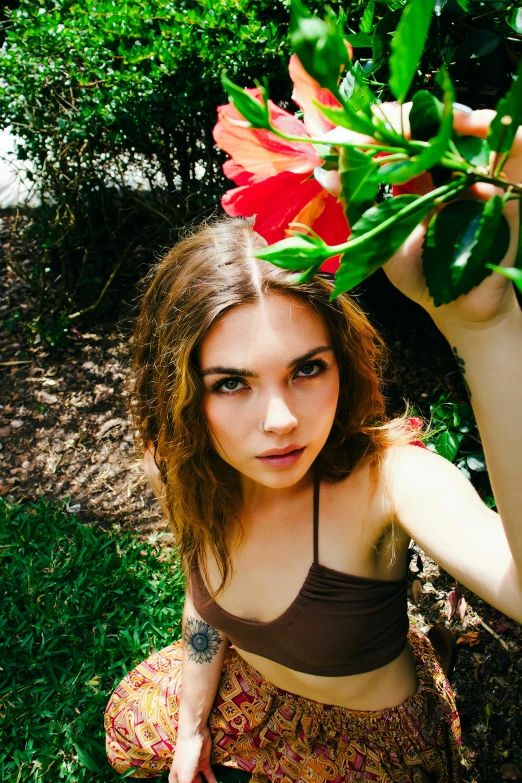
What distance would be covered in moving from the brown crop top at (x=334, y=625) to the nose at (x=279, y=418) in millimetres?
427

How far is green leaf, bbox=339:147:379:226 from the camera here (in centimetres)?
46

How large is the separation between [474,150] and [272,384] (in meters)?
0.84

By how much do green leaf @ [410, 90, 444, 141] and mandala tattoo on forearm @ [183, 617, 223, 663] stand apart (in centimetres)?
177

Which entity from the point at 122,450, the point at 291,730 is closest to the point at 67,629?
the point at 122,450

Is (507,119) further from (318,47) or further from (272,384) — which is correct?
(272,384)

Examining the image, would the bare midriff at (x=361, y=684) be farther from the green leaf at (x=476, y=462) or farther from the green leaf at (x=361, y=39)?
the green leaf at (x=361, y=39)

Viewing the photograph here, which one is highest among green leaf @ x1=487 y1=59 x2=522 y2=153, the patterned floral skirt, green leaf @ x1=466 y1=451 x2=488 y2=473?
green leaf @ x1=487 y1=59 x2=522 y2=153

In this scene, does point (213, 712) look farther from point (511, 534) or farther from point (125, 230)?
point (125, 230)

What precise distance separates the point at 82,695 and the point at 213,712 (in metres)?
0.69

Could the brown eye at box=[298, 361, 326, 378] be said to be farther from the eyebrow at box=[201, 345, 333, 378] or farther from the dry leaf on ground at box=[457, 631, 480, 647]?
the dry leaf on ground at box=[457, 631, 480, 647]

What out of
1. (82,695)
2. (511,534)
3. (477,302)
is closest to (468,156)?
(477,302)

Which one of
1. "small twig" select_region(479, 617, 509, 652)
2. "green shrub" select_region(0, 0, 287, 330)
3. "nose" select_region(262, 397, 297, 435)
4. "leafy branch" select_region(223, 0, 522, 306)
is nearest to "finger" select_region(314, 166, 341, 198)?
"leafy branch" select_region(223, 0, 522, 306)

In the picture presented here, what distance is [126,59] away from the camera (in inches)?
111

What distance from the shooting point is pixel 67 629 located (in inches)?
105
